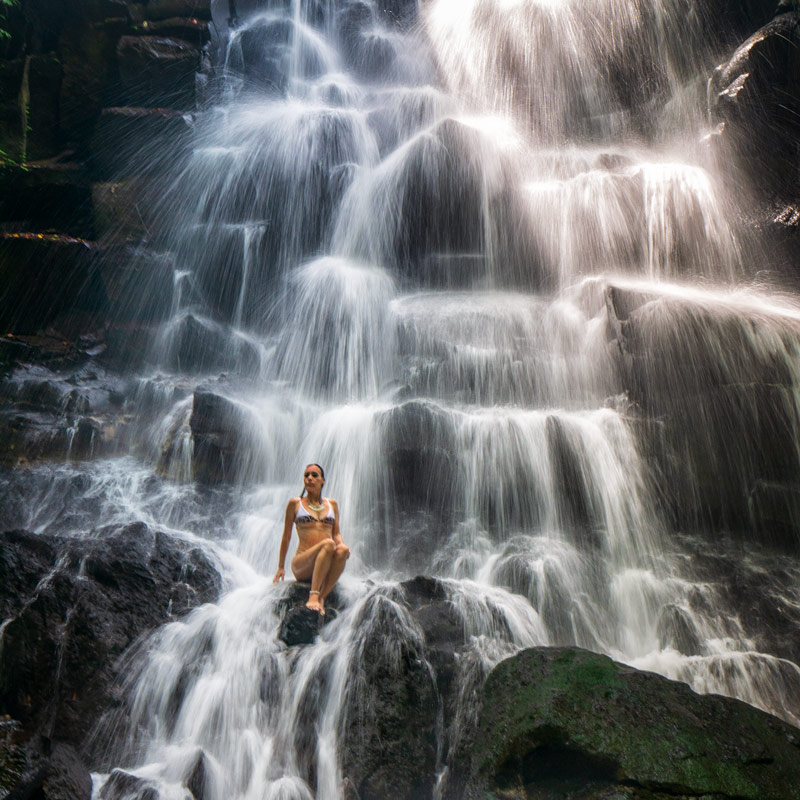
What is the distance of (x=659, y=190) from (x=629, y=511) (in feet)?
26.6

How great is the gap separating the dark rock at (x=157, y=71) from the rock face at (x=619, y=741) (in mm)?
16341

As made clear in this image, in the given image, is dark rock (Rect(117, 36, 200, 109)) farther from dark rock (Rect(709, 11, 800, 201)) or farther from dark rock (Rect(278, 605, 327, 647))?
dark rock (Rect(278, 605, 327, 647))

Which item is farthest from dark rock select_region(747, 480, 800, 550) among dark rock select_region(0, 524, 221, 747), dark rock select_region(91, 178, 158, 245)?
dark rock select_region(91, 178, 158, 245)

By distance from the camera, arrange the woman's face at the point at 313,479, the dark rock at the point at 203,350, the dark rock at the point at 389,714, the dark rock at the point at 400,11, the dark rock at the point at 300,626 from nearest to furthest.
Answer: the dark rock at the point at 389,714 < the dark rock at the point at 300,626 < the woman's face at the point at 313,479 < the dark rock at the point at 203,350 < the dark rock at the point at 400,11

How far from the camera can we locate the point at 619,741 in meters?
3.55

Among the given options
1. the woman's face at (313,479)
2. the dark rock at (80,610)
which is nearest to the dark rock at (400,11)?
the woman's face at (313,479)

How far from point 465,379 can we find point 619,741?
21.1 feet

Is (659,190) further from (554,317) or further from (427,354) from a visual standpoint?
(427,354)

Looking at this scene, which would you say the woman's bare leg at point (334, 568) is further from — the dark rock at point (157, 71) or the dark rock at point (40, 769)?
the dark rock at point (157, 71)

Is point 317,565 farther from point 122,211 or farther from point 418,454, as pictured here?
point 122,211

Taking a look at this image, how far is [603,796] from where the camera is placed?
3363 millimetres

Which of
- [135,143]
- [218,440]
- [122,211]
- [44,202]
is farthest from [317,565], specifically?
[135,143]

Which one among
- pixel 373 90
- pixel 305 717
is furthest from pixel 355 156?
pixel 305 717

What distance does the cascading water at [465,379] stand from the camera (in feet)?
17.7
